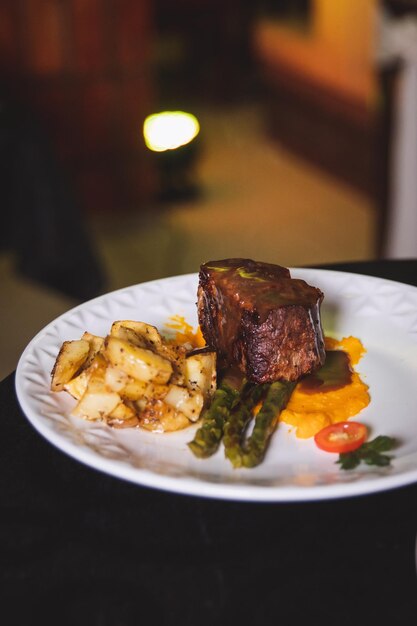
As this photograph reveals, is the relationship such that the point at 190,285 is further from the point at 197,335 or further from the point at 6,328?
the point at 6,328

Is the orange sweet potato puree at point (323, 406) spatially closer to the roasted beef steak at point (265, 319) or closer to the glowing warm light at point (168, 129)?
the roasted beef steak at point (265, 319)

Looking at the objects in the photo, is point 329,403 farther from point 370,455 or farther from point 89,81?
point 89,81

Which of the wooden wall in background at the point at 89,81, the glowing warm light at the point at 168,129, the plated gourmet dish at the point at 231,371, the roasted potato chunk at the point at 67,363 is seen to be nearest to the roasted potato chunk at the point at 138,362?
the plated gourmet dish at the point at 231,371

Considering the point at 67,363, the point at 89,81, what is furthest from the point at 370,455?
the point at 89,81

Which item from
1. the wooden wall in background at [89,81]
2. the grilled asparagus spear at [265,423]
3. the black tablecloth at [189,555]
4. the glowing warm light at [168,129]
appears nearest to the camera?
the black tablecloth at [189,555]

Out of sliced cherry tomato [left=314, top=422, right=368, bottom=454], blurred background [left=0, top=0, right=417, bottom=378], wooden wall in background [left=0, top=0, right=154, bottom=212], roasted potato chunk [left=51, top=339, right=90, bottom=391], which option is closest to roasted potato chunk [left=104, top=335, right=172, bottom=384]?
roasted potato chunk [left=51, top=339, right=90, bottom=391]

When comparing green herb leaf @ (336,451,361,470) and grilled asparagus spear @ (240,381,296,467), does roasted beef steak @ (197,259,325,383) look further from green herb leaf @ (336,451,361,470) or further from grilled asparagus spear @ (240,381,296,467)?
green herb leaf @ (336,451,361,470)

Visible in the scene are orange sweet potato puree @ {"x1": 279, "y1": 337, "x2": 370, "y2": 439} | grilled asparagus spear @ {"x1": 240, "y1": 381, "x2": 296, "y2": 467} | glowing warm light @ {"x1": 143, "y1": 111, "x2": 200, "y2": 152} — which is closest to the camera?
grilled asparagus spear @ {"x1": 240, "y1": 381, "x2": 296, "y2": 467}
